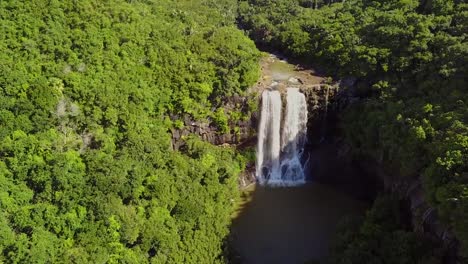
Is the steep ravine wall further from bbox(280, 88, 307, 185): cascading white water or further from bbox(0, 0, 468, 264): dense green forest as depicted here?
bbox(280, 88, 307, 185): cascading white water

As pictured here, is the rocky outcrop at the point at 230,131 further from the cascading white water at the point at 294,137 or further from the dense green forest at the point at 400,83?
the dense green forest at the point at 400,83

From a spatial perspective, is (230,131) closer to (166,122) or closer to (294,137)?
(294,137)

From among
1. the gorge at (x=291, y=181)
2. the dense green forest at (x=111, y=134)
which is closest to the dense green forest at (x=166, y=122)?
the dense green forest at (x=111, y=134)

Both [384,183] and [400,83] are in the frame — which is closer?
[384,183]

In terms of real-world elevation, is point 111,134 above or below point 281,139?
above

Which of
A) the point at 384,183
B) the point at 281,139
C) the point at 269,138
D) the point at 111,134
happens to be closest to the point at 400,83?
the point at 384,183

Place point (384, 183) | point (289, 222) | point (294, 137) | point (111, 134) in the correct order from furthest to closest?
point (294, 137)
point (384, 183)
point (289, 222)
point (111, 134)

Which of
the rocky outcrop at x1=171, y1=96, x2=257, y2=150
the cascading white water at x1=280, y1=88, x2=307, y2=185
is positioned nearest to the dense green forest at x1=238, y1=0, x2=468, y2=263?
the cascading white water at x1=280, y1=88, x2=307, y2=185

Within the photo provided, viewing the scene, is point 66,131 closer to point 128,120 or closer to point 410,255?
point 128,120
